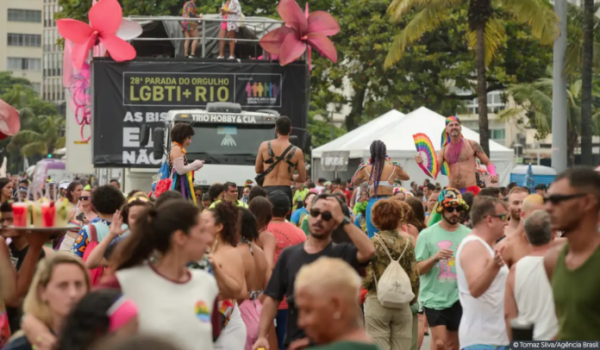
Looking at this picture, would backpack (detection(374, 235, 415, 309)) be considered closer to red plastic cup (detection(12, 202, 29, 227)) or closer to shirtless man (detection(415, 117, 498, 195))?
red plastic cup (detection(12, 202, 29, 227))

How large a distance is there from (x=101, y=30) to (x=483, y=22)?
12255 millimetres

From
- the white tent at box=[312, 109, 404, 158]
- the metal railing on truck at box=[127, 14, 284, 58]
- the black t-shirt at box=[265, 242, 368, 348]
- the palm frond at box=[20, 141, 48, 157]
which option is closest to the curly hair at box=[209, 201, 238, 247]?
the black t-shirt at box=[265, 242, 368, 348]

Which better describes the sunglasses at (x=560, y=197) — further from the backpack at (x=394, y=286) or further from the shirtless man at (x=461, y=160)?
the shirtless man at (x=461, y=160)

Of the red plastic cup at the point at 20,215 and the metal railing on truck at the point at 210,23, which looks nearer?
the red plastic cup at the point at 20,215

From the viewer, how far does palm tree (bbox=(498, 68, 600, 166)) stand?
42.4 m

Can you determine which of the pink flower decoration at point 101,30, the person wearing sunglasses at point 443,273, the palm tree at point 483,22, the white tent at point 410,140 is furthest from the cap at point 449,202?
the white tent at point 410,140

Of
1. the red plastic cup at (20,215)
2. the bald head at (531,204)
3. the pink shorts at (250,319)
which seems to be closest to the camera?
the red plastic cup at (20,215)

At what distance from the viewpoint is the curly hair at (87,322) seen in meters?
4.02

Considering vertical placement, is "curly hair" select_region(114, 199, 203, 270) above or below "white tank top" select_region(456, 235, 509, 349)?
above

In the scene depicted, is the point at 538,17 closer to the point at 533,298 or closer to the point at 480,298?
the point at 480,298

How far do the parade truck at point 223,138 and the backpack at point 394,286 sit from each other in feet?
30.3

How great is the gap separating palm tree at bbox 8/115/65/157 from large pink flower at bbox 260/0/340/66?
7826 cm

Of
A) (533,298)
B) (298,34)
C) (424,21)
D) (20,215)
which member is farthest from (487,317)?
(424,21)

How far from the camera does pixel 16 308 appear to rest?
6.54 m
